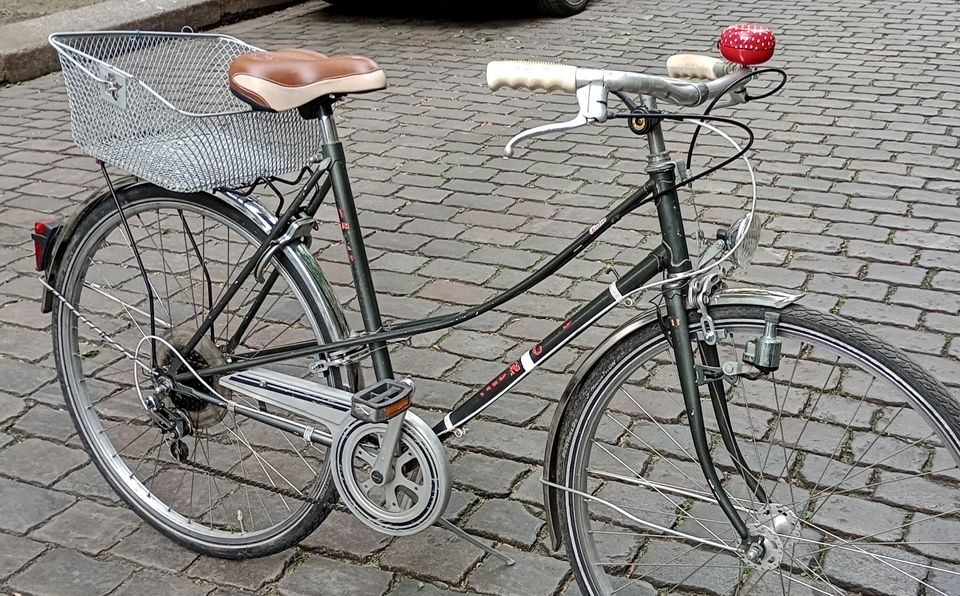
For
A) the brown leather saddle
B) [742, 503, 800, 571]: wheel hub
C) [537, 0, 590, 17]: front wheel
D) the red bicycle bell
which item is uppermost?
the red bicycle bell

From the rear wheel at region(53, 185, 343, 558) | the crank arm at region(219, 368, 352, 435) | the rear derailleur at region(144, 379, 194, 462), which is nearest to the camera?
the crank arm at region(219, 368, 352, 435)

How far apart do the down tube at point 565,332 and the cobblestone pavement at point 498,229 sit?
0.55 meters

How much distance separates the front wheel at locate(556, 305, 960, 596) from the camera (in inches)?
88.0

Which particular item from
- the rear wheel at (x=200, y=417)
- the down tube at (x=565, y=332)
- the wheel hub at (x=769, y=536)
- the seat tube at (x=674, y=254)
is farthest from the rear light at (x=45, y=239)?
the wheel hub at (x=769, y=536)

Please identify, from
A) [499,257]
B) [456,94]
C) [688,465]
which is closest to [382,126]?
[456,94]

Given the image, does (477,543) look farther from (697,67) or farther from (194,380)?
(697,67)

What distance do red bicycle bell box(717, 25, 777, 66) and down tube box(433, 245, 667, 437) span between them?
422 millimetres

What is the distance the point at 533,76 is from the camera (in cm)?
208

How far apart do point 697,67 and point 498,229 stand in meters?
2.98

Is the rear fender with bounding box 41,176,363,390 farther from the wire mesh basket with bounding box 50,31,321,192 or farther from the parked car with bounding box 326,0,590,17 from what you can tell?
the parked car with bounding box 326,0,590,17

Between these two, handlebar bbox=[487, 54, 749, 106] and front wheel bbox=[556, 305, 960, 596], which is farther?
front wheel bbox=[556, 305, 960, 596]

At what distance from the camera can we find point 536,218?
17.5 ft

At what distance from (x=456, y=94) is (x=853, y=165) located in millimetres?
2815

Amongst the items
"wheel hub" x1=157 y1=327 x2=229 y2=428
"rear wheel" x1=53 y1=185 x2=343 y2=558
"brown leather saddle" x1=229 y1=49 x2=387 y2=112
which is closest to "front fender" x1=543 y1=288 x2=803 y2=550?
"rear wheel" x1=53 y1=185 x2=343 y2=558
